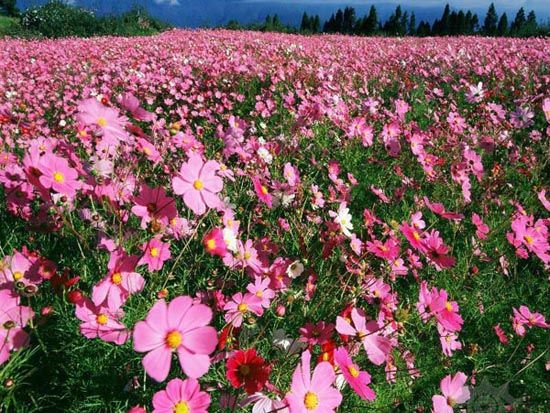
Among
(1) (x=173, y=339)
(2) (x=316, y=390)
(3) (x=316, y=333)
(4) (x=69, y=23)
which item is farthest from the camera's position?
(4) (x=69, y=23)

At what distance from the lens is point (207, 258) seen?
76.4 inches

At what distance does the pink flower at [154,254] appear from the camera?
1133 mm

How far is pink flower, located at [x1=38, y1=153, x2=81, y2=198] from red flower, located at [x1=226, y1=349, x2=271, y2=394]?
56cm

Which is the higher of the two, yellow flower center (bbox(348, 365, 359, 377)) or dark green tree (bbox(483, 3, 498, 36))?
dark green tree (bbox(483, 3, 498, 36))

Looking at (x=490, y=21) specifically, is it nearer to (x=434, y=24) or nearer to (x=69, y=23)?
(x=434, y=24)

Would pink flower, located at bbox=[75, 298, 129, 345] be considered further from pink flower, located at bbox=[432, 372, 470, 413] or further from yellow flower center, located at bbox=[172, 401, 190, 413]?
pink flower, located at bbox=[432, 372, 470, 413]

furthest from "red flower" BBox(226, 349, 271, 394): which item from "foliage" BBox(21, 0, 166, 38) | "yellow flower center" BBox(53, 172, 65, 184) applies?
"foliage" BBox(21, 0, 166, 38)

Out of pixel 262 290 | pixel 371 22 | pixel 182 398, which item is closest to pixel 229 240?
pixel 262 290

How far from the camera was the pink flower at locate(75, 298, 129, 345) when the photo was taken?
946 mm

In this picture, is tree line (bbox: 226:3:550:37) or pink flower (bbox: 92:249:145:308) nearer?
pink flower (bbox: 92:249:145:308)

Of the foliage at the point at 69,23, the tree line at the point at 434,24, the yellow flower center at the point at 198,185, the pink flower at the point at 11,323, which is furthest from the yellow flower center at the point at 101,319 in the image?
the tree line at the point at 434,24

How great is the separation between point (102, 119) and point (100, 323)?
1.91ft

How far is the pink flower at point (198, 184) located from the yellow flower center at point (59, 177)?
271 mm

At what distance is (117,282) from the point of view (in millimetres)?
1004
